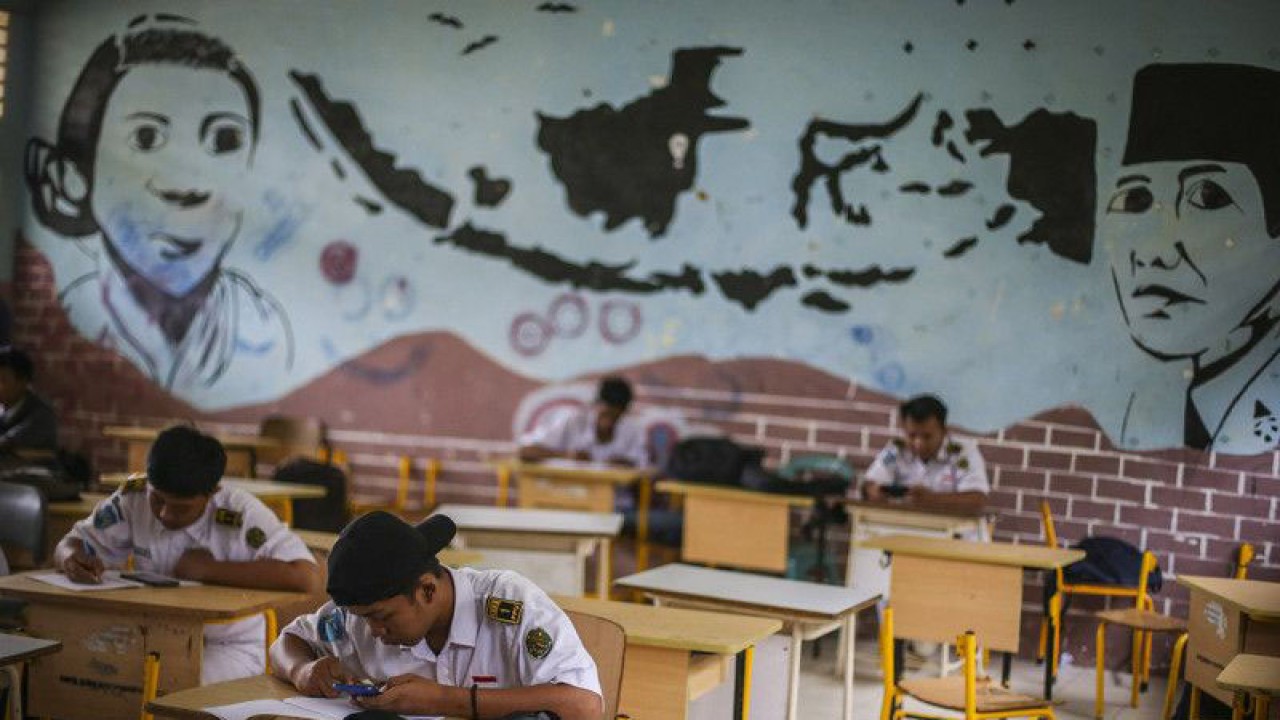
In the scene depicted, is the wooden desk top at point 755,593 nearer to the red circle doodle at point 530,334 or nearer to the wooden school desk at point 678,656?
the wooden school desk at point 678,656

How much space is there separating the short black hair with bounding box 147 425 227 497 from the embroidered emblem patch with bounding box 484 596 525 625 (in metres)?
1.55

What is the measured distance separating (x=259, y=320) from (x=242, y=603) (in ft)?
19.1

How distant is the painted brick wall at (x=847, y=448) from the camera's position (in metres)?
7.39

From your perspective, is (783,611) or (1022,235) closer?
(783,611)

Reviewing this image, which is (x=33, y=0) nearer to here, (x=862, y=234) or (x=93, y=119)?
(x=93, y=119)

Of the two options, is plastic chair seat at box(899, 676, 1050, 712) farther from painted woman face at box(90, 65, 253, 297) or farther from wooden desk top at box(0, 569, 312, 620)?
painted woman face at box(90, 65, 253, 297)

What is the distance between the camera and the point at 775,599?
15.7ft

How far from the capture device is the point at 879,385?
8070 millimetres

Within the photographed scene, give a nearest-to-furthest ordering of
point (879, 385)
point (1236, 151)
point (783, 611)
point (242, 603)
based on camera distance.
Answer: point (242, 603) → point (783, 611) → point (1236, 151) → point (879, 385)

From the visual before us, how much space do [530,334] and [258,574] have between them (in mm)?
4812

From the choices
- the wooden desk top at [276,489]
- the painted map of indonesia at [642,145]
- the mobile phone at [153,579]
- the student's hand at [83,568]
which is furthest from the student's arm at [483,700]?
the painted map of indonesia at [642,145]

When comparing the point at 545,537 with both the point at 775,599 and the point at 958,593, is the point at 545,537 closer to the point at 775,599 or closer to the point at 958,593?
the point at 775,599

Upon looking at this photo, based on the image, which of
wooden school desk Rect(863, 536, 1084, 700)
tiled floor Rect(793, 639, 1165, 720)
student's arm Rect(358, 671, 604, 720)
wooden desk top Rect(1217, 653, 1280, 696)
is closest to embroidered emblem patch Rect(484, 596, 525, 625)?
student's arm Rect(358, 671, 604, 720)

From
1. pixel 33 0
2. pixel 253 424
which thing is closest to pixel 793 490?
pixel 253 424
